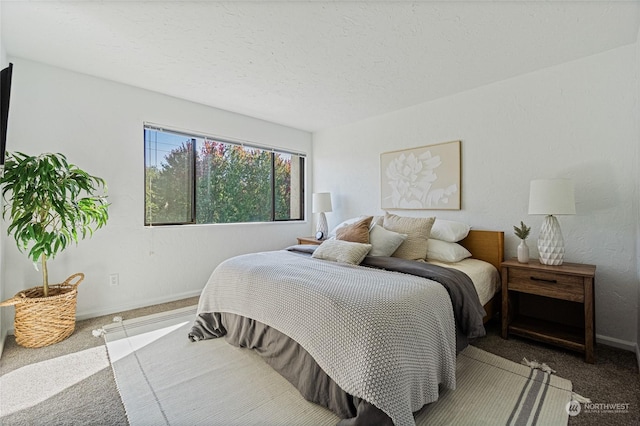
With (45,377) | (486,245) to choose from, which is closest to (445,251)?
(486,245)

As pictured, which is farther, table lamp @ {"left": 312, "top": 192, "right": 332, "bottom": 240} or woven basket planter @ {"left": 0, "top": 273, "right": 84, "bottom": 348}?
table lamp @ {"left": 312, "top": 192, "right": 332, "bottom": 240}

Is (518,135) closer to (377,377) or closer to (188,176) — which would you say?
(377,377)

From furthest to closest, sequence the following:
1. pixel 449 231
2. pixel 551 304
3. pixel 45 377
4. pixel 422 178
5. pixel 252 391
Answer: pixel 422 178
pixel 449 231
pixel 551 304
pixel 45 377
pixel 252 391

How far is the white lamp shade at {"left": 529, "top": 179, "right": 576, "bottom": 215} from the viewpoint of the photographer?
7.00 feet

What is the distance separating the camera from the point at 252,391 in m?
1.65

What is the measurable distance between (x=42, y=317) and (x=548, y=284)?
3.85 m

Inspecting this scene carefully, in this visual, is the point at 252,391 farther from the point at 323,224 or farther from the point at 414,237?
the point at 323,224

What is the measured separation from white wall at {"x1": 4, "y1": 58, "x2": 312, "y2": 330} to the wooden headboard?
2872mm

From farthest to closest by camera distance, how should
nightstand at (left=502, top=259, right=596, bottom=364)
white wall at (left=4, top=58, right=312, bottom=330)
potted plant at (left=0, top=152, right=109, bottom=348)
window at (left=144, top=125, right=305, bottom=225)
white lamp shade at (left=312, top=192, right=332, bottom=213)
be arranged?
white lamp shade at (left=312, top=192, right=332, bottom=213) → window at (left=144, top=125, right=305, bottom=225) → white wall at (left=4, top=58, right=312, bottom=330) → potted plant at (left=0, top=152, right=109, bottom=348) → nightstand at (left=502, top=259, right=596, bottom=364)

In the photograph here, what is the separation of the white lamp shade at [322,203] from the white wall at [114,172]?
126 centimetres

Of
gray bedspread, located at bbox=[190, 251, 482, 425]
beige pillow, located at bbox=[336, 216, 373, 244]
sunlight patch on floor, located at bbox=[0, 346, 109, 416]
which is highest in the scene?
beige pillow, located at bbox=[336, 216, 373, 244]

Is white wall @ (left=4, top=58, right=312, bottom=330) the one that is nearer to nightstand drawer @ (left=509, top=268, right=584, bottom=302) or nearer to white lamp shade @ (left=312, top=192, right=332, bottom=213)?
white lamp shade @ (left=312, top=192, right=332, bottom=213)

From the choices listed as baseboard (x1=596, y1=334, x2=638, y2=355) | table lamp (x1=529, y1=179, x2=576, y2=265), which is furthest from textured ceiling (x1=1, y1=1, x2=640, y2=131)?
baseboard (x1=596, y1=334, x2=638, y2=355)

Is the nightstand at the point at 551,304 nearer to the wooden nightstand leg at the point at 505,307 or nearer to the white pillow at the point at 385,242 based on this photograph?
the wooden nightstand leg at the point at 505,307
